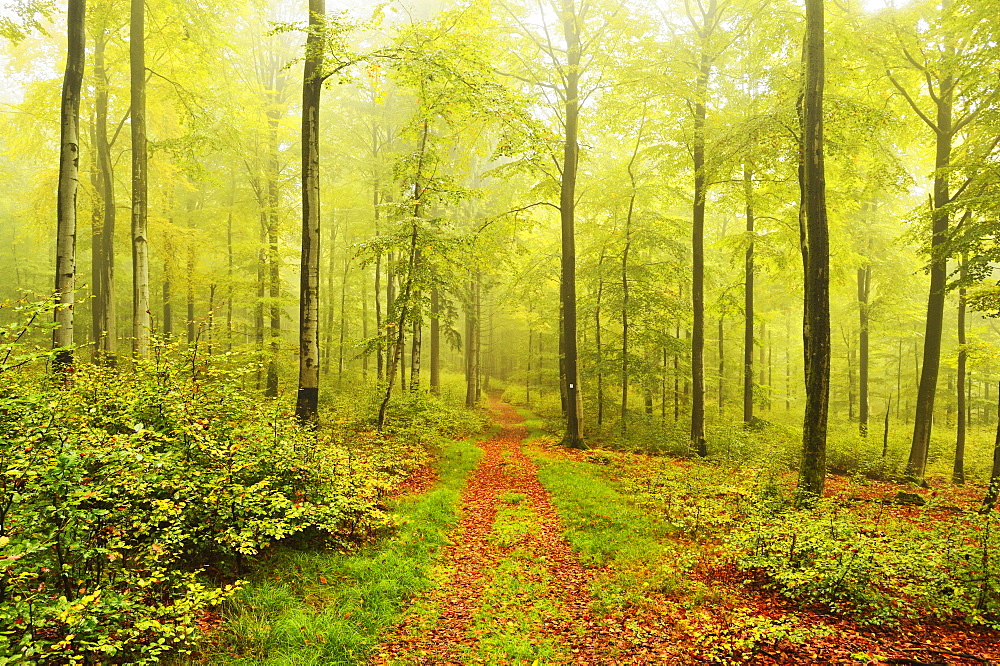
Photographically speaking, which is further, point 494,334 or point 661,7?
point 494,334

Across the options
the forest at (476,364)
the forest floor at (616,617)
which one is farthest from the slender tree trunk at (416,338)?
the forest floor at (616,617)

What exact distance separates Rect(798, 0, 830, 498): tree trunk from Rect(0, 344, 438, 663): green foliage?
25.6 feet

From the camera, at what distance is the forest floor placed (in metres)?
4.20

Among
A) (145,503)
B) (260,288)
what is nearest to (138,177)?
(260,288)

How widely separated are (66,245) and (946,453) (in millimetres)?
28042

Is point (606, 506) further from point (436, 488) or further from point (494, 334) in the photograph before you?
point (494, 334)

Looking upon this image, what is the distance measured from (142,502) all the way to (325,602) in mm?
2226

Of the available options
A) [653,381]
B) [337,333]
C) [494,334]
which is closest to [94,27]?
[337,333]

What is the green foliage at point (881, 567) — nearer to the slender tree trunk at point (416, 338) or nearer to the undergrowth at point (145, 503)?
the undergrowth at point (145, 503)

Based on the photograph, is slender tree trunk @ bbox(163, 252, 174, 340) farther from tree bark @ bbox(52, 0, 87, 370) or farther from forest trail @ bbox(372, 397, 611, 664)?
forest trail @ bbox(372, 397, 611, 664)

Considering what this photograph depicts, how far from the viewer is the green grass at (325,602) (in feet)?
13.7

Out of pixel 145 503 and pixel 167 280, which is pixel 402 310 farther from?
pixel 167 280

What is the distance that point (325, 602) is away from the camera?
16.7ft

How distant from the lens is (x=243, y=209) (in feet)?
56.7
